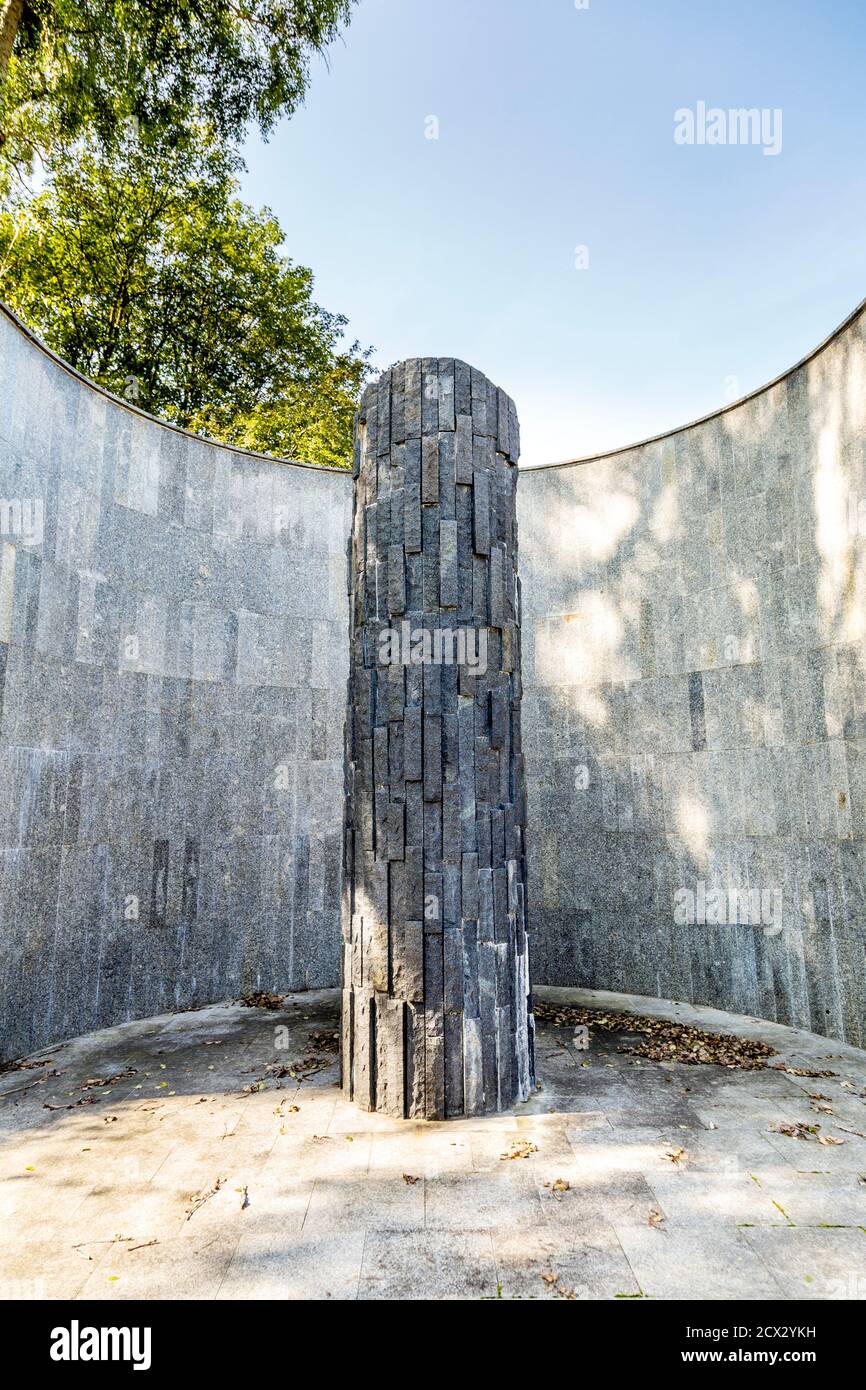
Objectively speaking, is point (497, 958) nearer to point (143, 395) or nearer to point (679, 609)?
point (679, 609)

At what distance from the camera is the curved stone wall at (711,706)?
762 cm

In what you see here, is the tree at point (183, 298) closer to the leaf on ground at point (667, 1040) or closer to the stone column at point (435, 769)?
the stone column at point (435, 769)

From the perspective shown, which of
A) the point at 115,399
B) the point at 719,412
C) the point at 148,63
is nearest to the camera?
the point at 115,399

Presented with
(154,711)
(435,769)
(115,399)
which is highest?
(115,399)

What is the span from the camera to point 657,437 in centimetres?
980

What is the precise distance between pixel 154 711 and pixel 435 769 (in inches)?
173

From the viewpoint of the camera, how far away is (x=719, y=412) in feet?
30.1

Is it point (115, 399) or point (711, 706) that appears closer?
point (115, 399)

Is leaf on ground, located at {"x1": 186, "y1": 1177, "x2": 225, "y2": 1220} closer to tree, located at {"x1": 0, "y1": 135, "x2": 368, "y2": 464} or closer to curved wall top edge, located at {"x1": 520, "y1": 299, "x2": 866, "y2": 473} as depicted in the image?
curved wall top edge, located at {"x1": 520, "y1": 299, "x2": 866, "y2": 473}

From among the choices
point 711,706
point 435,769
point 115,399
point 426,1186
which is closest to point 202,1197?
point 426,1186

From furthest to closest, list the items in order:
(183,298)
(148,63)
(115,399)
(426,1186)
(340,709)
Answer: (183,298)
(148,63)
(340,709)
(115,399)
(426,1186)

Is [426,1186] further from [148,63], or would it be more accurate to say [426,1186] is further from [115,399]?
[148,63]
